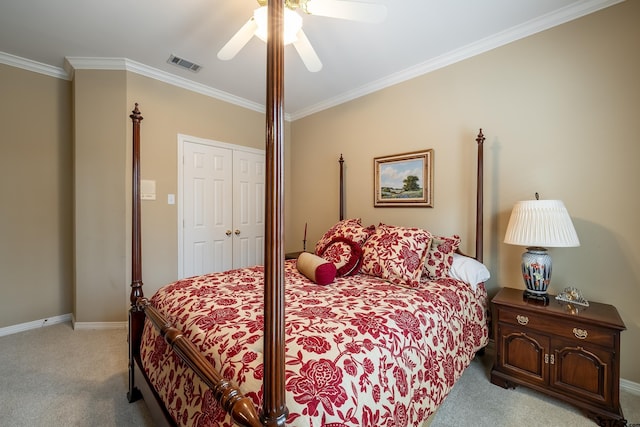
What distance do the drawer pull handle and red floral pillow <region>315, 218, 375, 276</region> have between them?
1.37 m

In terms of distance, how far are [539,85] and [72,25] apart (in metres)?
3.72


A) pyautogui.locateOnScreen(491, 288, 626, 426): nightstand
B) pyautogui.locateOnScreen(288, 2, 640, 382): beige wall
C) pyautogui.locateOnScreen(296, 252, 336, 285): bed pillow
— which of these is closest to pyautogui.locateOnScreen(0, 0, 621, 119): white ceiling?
pyautogui.locateOnScreen(288, 2, 640, 382): beige wall

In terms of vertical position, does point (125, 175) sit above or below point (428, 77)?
below

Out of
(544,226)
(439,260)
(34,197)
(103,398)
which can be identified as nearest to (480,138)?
(544,226)

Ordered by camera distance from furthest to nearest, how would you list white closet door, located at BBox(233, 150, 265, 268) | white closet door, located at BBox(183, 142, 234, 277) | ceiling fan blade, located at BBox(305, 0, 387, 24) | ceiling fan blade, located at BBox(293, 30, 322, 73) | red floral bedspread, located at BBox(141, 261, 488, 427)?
1. white closet door, located at BBox(233, 150, 265, 268)
2. white closet door, located at BBox(183, 142, 234, 277)
3. ceiling fan blade, located at BBox(293, 30, 322, 73)
4. ceiling fan blade, located at BBox(305, 0, 387, 24)
5. red floral bedspread, located at BBox(141, 261, 488, 427)

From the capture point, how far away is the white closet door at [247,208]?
11.8 feet

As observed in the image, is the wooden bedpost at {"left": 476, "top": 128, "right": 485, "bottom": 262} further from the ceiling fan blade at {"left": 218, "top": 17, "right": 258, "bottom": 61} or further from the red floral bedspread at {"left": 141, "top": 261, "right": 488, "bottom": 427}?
the ceiling fan blade at {"left": 218, "top": 17, "right": 258, "bottom": 61}

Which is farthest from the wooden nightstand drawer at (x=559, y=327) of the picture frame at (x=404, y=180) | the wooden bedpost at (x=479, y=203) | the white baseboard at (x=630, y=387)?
the picture frame at (x=404, y=180)

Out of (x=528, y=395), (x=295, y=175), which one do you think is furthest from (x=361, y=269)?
(x=295, y=175)

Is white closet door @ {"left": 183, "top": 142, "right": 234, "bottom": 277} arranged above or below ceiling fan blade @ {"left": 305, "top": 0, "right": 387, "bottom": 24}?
below

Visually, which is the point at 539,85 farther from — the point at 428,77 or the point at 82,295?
the point at 82,295

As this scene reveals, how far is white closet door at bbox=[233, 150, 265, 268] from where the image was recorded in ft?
11.8

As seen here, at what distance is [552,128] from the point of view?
205 cm

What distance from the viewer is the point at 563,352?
64.5 inches
